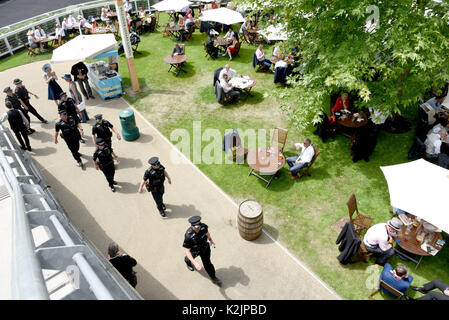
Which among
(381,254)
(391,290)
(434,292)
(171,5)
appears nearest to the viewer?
(434,292)

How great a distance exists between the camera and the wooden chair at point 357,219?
25.5ft

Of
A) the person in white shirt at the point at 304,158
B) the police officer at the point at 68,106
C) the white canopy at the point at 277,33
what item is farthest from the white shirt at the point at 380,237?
the police officer at the point at 68,106

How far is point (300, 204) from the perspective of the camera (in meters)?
8.77

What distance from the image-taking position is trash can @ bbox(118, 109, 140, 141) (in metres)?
10.6

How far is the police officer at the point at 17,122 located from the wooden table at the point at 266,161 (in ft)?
24.4

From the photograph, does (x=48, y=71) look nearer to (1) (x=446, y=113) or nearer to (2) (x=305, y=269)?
(2) (x=305, y=269)

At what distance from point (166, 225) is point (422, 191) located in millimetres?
6144

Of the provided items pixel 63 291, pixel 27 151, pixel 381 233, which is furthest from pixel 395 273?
pixel 27 151

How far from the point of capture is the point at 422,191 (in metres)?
6.86

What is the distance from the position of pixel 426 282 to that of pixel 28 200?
8567mm

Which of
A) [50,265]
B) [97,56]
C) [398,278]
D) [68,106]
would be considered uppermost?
[50,265]

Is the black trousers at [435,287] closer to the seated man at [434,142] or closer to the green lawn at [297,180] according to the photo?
the green lawn at [297,180]

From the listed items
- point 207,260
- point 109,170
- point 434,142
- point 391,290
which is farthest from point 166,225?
point 434,142

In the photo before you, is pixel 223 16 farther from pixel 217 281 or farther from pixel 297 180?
pixel 217 281
